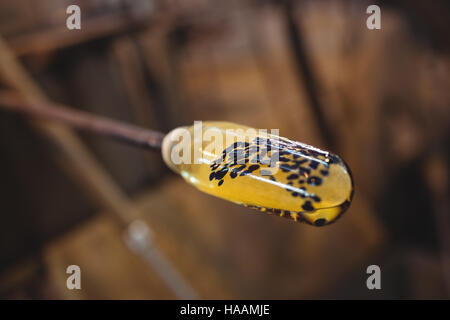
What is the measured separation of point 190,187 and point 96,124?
134 cm

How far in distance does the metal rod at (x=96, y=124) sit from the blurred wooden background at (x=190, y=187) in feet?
1.24

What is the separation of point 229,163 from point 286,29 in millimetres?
1528

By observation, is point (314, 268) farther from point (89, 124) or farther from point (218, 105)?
point (89, 124)

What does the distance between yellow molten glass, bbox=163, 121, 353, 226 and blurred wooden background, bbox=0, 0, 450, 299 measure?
2.98ft

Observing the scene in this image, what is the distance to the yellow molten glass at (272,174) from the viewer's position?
0.27 meters

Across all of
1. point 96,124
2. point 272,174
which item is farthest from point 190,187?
point 272,174

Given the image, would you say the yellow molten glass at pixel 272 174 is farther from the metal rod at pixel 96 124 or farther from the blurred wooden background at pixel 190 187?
the blurred wooden background at pixel 190 187

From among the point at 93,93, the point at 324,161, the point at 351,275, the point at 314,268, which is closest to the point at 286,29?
the point at 93,93

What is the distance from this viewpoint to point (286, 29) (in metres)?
1.67

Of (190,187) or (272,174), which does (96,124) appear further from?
(190,187)

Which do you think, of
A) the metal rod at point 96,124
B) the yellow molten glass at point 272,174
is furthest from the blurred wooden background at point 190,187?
the yellow molten glass at point 272,174

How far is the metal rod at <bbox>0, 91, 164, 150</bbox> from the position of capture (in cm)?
42

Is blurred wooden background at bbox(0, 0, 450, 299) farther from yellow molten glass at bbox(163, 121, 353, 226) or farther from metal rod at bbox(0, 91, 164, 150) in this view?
yellow molten glass at bbox(163, 121, 353, 226)

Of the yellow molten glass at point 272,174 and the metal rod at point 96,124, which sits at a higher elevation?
the metal rod at point 96,124
